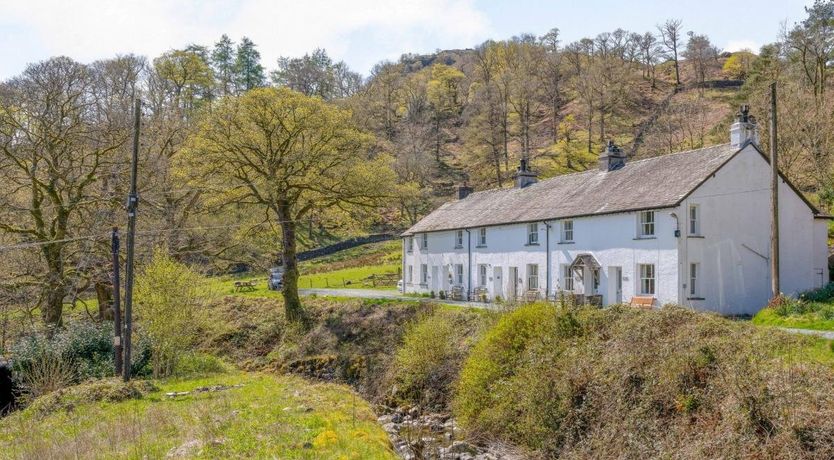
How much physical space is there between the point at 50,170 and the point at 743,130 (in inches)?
1234

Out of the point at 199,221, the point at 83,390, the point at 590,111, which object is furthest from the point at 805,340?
the point at 590,111

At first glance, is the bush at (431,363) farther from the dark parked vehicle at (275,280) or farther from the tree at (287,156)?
the dark parked vehicle at (275,280)

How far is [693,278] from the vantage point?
2572 cm

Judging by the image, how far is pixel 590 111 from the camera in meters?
78.3

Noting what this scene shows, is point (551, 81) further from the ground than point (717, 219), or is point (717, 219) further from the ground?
point (551, 81)

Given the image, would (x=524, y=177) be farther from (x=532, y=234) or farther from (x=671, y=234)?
(x=671, y=234)

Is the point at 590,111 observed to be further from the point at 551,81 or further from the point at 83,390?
the point at 83,390

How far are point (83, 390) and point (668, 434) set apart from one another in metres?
16.7

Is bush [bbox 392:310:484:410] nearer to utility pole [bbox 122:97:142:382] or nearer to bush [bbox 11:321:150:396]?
utility pole [bbox 122:97:142:382]

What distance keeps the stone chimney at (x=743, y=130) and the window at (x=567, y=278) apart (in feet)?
30.8

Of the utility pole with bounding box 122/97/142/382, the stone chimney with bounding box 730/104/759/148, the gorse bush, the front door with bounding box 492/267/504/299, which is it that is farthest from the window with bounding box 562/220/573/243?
the utility pole with bounding box 122/97/142/382

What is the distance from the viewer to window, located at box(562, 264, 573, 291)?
30.6 meters

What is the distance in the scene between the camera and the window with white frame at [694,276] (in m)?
25.6

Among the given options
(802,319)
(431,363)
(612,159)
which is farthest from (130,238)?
(612,159)
